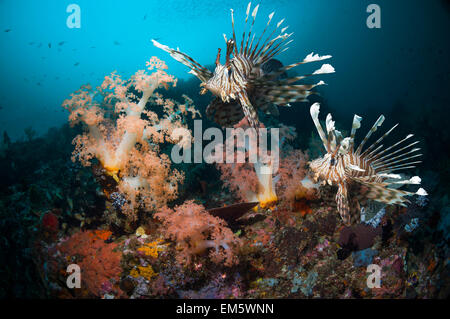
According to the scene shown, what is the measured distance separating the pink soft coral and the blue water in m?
9.57

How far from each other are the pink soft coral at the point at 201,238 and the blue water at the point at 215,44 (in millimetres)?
9569

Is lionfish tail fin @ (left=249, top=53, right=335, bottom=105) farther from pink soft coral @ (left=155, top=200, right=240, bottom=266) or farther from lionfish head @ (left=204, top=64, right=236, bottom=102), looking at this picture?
pink soft coral @ (left=155, top=200, right=240, bottom=266)

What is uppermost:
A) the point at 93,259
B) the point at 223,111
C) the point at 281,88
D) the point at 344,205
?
the point at 281,88

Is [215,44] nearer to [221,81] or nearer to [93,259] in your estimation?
[221,81]

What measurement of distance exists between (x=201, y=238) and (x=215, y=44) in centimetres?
8832

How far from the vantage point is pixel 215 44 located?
Result: 7888 centimetres

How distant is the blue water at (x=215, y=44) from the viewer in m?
34.7

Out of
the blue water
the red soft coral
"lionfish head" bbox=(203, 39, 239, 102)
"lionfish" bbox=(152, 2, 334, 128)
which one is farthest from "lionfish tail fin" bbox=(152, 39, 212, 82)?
the blue water

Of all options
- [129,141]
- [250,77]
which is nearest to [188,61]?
[250,77]

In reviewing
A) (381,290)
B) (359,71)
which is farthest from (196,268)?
(359,71)

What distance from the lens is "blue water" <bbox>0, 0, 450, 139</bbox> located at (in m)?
34.7
